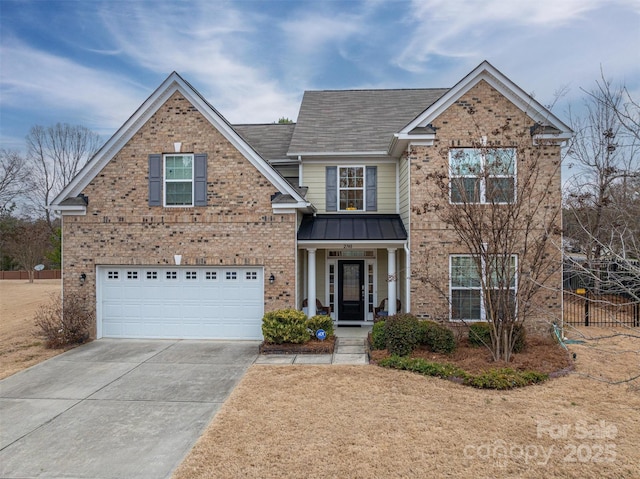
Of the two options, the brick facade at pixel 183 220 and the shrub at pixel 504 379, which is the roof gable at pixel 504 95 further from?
the shrub at pixel 504 379

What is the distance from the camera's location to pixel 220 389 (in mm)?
7668

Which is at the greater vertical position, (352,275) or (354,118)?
(354,118)

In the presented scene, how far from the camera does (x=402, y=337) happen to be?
370 inches

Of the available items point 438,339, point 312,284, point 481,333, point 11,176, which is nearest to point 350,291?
point 312,284

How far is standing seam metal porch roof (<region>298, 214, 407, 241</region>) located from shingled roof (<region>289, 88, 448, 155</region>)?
86.5 inches

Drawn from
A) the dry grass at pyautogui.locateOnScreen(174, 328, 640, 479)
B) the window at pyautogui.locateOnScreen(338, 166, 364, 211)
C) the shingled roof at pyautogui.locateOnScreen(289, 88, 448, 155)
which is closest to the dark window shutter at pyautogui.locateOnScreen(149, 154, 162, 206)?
the shingled roof at pyautogui.locateOnScreen(289, 88, 448, 155)

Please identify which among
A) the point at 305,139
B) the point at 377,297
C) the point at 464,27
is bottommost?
the point at 377,297

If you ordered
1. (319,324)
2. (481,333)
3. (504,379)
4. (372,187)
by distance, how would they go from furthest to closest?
(372,187) < (319,324) < (481,333) < (504,379)

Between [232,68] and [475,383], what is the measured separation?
14.2 metres

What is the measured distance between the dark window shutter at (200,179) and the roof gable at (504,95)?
5652mm

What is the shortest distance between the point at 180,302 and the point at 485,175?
29.4ft

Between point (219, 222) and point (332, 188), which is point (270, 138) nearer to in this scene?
point (332, 188)

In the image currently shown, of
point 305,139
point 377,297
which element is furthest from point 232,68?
point 377,297

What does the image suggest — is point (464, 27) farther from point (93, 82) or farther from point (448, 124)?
point (93, 82)
